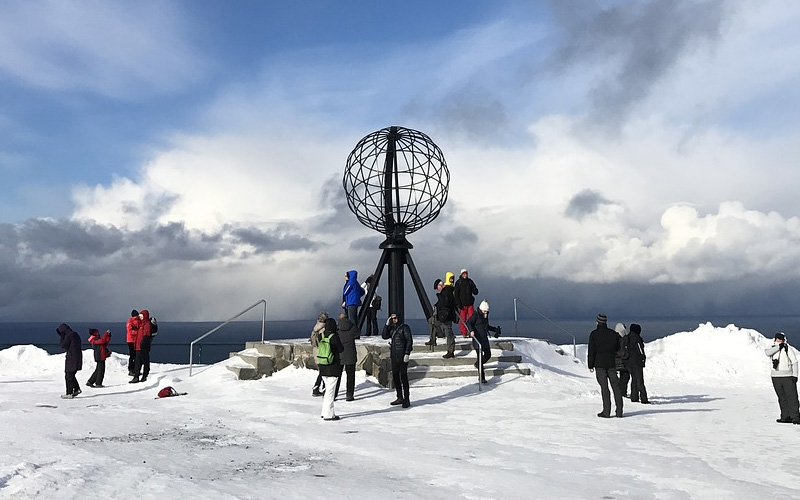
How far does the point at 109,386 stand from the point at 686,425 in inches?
468

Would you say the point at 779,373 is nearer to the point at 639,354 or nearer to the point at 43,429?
the point at 639,354

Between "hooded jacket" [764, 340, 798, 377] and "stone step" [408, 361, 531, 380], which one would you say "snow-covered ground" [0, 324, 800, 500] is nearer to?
"stone step" [408, 361, 531, 380]

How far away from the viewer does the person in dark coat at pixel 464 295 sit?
1305 cm

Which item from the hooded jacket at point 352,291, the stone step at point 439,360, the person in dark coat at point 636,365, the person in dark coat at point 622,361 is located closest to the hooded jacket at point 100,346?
the hooded jacket at point 352,291

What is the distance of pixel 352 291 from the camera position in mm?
15430

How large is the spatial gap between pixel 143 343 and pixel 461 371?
730 centimetres

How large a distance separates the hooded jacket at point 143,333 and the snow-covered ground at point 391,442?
0.90 metres

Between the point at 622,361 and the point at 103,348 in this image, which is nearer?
the point at 622,361

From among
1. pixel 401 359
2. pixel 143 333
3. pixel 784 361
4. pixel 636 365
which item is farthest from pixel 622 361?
pixel 143 333

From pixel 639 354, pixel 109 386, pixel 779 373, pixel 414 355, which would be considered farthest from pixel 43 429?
pixel 779 373

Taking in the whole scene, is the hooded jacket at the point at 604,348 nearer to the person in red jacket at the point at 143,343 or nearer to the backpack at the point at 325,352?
the backpack at the point at 325,352

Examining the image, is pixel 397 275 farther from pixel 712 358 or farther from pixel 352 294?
pixel 712 358

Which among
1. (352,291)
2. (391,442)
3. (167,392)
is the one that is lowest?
(391,442)

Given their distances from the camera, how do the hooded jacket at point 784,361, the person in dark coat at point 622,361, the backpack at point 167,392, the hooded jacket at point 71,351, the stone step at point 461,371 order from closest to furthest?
the hooded jacket at point 784,361 < the person in dark coat at point 622,361 < the hooded jacket at point 71,351 < the backpack at point 167,392 < the stone step at point 461,371
